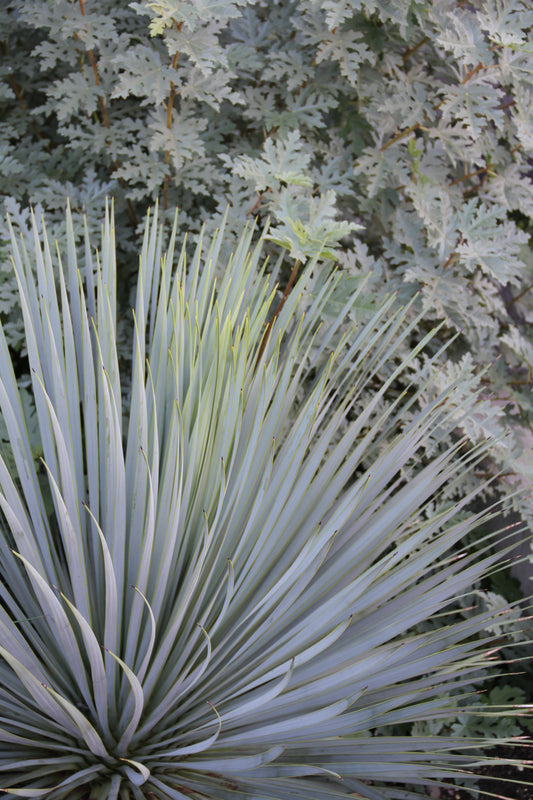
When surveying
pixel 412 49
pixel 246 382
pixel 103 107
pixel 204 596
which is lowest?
pixel 204 596

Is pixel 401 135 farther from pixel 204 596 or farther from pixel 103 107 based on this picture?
pixel 204 596

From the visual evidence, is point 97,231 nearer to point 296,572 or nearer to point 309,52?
point 309,52

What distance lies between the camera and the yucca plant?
3.28 ft

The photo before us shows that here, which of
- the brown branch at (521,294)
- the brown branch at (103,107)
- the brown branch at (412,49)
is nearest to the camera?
the brown branch at (103,107)

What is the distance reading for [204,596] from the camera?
118 cm

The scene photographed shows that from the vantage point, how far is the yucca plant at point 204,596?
3.28 ft

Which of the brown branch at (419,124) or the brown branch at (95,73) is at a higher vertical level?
the brown branch at (419,124)

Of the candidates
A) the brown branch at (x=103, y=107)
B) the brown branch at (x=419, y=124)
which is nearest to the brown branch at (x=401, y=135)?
the brown branch at (x=419, y=124)

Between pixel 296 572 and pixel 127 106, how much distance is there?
1.52 meters

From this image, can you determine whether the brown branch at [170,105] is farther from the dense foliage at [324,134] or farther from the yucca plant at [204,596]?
the yucca plant at [204,596]

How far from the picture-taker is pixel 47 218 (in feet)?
6.37

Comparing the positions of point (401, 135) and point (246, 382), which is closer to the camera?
point (246, 382)

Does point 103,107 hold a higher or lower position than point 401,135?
lower

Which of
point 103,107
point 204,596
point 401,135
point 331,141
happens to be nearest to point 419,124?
point 401,135
